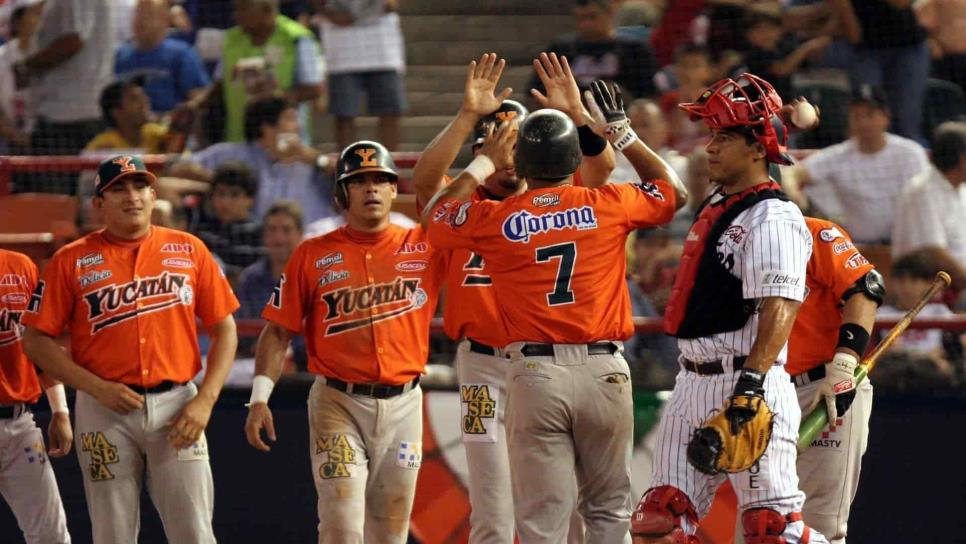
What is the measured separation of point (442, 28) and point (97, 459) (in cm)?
589

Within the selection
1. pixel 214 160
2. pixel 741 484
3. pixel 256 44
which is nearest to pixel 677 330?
pixel 741 484

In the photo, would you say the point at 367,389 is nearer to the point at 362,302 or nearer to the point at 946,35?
the point at 362,302

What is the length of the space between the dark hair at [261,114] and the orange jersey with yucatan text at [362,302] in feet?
9.62

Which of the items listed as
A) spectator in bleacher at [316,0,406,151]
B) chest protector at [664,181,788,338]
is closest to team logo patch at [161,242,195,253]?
chest protector at [664,181,788,338]

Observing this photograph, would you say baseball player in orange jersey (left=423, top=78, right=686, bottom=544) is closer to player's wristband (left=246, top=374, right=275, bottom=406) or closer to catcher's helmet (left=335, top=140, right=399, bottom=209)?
catcher's helmet (left=335, top=140, right=399, bottom=209)

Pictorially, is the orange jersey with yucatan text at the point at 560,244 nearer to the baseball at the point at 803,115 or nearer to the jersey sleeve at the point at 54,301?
the baseball at the point at 803,115

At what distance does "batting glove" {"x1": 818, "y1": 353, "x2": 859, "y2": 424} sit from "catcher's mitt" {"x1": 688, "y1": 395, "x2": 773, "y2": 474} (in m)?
0.74

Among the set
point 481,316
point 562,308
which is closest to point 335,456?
point 481,316

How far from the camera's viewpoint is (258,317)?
899 cm

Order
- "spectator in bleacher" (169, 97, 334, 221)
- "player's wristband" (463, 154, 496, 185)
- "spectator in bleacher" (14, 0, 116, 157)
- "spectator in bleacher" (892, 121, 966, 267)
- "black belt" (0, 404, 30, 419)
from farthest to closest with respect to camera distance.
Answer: "spectator in bleacher" (14, 0, 116, 157) → "spectator in bleacher" (169, 97, 334, 221) → "spectator in bleacher" (892, 121, 966, 267) → "black belt" (0, 404, 30, 419) → "player's wristband" (463, 154, 496, 185)

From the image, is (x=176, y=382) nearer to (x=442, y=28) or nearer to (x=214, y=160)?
(x=214, y=160)

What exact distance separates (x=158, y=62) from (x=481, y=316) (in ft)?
15.7

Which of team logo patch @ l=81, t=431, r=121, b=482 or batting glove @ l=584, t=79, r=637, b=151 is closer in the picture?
batting glove @ l=584, t=79, r=637, b=151

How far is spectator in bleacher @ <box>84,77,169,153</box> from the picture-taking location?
10367 millimetres
